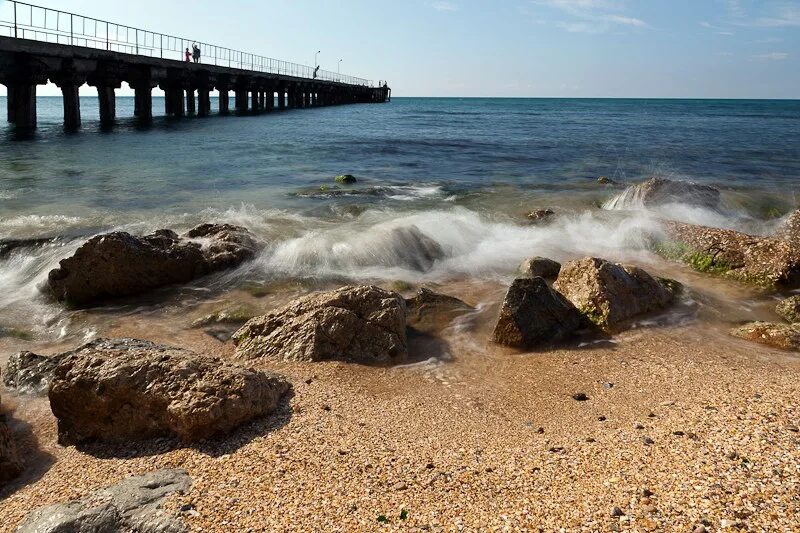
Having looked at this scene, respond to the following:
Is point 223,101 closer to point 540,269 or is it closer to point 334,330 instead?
point 540,269

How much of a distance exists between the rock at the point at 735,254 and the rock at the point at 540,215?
267cm

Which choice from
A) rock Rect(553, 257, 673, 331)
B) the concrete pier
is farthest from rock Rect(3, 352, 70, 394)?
the concrete pier

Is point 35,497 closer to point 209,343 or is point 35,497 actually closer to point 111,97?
point 209,343

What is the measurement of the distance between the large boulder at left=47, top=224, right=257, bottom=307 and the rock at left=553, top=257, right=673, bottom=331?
459cm

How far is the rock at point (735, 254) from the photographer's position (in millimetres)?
7625

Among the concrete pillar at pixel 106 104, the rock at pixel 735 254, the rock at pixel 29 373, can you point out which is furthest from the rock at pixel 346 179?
the concrete pillar at pixel 106 104

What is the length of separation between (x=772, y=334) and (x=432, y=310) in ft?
11.0

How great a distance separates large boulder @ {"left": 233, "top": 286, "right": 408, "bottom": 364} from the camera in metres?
5.38

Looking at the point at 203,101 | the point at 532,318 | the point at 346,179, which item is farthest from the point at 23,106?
the point at 532,318

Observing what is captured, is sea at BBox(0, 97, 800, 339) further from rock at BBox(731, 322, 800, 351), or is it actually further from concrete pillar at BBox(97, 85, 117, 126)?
rock at BBox(731, 322, 800, 351)

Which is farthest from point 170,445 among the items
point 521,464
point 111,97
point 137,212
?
point 111,97

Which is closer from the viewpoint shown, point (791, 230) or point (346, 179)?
point (791, 230)

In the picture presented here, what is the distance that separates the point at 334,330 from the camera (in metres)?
→ 5.48

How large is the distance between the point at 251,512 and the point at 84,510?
879mm
